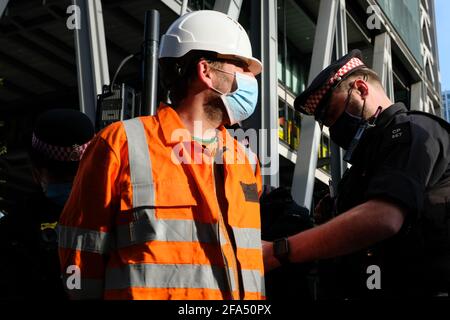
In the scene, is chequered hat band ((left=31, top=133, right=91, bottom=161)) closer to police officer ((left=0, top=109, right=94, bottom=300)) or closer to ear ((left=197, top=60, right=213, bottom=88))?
police officer ((left=0, top=109, right=94, bottom=300))

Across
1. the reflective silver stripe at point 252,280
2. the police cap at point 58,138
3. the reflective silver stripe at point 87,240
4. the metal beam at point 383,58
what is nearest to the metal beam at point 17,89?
the metal beam at point 383,58

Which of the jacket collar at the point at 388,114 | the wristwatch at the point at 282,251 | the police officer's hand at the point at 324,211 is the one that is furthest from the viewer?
the police officer's hand at the point at 324,211

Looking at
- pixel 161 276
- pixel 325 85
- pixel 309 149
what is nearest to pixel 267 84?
pixel 309 149

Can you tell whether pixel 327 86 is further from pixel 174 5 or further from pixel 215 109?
pixel 174 5

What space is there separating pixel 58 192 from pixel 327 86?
1.62 metres

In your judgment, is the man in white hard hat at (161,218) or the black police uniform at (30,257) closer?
the man in white hard hat at (161,218)

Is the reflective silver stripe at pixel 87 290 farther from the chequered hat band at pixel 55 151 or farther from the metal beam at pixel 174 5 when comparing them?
the metal beam at pixel 174 5

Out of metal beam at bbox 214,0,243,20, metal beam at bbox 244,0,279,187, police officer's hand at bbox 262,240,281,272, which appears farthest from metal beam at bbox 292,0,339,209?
police officer's hand at bbox 262,240,281,272

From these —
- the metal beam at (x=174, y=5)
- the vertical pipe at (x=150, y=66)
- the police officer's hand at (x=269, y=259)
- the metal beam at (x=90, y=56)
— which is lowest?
the police officer's hand at (x=269, y=259)

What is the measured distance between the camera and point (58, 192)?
131 inches

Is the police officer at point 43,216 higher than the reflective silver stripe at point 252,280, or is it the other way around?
the police officer at point 43,216

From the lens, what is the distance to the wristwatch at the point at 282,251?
8.84 ft

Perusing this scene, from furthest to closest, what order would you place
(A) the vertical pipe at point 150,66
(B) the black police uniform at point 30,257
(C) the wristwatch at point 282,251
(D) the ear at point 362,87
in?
(A) the vertical pipe at point 150,66 → (D) the ear at point 362,87 → (B) the black police uniform at point 30,257 → (C) the wristwatch at point 282,251
